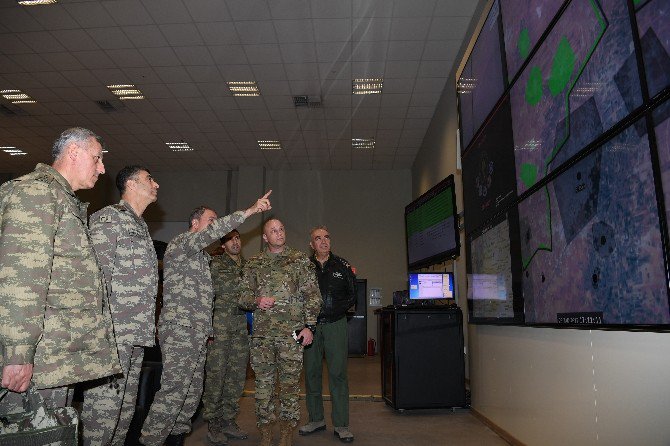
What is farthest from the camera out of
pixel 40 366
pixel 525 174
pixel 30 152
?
pixel 30 152

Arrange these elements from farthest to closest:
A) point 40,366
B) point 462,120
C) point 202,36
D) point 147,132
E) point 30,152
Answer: point 30,152 → point 147,132 → point 202,36 → point 462,120 → point 40,366

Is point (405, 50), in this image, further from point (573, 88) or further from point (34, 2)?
point (34, 2)

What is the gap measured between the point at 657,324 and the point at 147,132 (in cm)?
825

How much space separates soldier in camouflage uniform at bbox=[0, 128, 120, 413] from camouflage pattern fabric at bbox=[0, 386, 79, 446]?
0.24ft

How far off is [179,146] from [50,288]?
25.2ft

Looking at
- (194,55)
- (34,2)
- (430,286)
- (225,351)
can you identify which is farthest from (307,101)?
(225,351)

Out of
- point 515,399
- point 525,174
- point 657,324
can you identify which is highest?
point 525,174

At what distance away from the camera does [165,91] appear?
257 inches

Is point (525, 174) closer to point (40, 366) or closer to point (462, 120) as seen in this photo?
point (462, 120)

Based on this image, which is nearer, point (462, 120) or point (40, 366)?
point (40, 366)

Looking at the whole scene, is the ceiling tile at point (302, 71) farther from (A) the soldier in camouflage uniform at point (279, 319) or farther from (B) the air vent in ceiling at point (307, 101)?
(A) the soldier in camouflage uniform at point (279, 319)

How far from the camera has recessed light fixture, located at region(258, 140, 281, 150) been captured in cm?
852

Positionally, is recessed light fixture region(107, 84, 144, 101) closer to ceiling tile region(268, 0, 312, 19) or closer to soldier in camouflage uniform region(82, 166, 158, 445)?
ceiling tile region(268, 0, 312, 19)

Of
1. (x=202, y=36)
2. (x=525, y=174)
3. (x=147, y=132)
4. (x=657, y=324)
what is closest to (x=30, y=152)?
(x=147, y=132)
